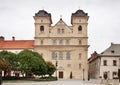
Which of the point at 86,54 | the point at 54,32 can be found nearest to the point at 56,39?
the point at 54,32

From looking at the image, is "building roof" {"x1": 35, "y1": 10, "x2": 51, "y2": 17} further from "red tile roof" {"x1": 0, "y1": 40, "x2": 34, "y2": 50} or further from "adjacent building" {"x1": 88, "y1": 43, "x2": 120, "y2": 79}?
"adjacent building" {"x1": 88, "y1": 43, "x2": 120, "y2": 79}

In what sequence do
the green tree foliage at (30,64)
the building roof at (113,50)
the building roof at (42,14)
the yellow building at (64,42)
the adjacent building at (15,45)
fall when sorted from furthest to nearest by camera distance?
1. the adjacent building at (15,45)
2. the building roof at (42,14)
3. the yellow building at (64,42)
4. the building roof at (113,50)
5. the green tree foliage at (30,64)

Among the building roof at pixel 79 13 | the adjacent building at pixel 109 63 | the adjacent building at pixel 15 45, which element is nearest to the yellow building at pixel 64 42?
the building roof at pixel 79 13

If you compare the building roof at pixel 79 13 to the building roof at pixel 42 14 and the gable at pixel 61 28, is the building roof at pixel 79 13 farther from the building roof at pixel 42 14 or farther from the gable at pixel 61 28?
the building roof at pixel 42 14

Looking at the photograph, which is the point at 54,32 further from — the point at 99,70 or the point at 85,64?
the point at 99,70

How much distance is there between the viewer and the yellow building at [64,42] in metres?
101

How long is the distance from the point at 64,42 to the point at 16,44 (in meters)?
15.8

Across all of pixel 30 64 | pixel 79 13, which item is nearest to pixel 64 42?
pixel 79 13

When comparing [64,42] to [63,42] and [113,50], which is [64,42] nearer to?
[63,42]

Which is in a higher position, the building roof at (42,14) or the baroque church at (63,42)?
the building roof at (42,14)

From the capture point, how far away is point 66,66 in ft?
333

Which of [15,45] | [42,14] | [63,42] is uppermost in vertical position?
[42,14]

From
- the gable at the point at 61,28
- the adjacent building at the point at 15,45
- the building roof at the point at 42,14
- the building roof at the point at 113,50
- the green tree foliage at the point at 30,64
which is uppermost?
the building roof at the point at 42,14

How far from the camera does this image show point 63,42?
10231cm
